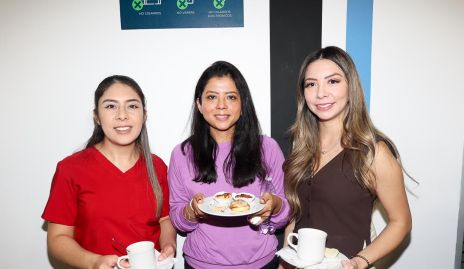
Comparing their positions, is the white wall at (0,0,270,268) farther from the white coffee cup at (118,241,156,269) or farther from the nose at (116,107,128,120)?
the white coffee cup at (118,241,156,269)

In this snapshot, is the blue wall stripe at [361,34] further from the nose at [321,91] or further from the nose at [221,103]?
the nose at [221,103]

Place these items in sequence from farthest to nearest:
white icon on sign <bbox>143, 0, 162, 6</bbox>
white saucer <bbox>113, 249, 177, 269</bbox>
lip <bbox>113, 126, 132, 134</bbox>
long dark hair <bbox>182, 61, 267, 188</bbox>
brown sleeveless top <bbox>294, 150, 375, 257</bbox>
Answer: white icon on sign <bbox>143, 0, 162, 6</bbox> → long dark hair <bbox>182, 61, 267, 188</bbox> → lip <bbox>113, 126, 132, 134</bbox> → brown sleeveless top <bbox>294, 150, 375, 257</bbox> → white saucer <bbox>113, 249, 177, 269</bbox>

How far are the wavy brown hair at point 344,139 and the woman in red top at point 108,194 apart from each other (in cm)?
81

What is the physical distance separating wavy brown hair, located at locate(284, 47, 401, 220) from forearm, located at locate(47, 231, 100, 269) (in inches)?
44.3

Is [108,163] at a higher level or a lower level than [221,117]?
lower

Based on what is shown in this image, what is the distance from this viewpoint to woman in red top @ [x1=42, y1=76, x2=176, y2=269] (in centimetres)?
170

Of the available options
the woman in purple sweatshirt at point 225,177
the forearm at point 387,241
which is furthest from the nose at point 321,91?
the forearm at point 387,241

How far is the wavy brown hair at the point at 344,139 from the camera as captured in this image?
5.35 ft

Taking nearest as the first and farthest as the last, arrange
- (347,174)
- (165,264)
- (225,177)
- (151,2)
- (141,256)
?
(141,256)
(165,264)
(347,174)
(225,177)
(151,2)

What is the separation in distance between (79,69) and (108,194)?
103 centimetres

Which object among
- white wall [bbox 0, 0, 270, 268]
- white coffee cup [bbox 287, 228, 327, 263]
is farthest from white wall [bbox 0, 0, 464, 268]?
white coffee cup [bbox 287, 228, 327, 263]

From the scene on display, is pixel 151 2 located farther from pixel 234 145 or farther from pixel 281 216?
pixel 281 216

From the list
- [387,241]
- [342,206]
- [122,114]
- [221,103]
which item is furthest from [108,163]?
[387,241]

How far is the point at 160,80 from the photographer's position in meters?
2.30
